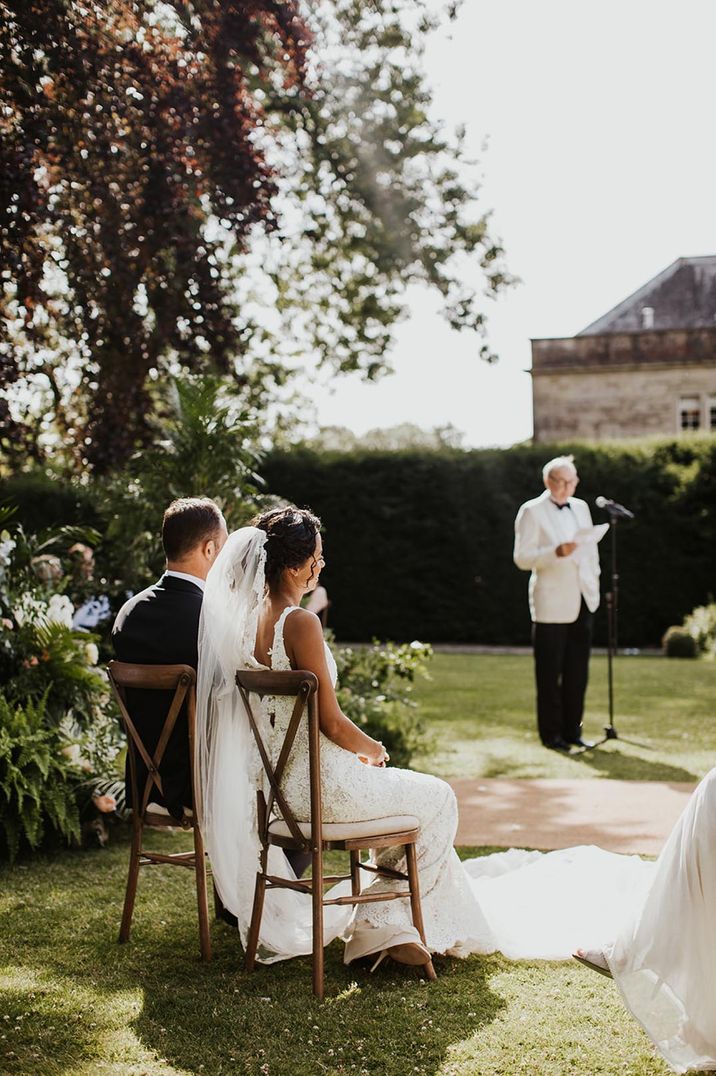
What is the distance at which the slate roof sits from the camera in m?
32.2

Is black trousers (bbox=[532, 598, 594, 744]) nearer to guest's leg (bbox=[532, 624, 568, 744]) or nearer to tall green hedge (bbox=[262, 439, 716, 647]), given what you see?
guest's leg (bbox=[532, 624, 568, 744])

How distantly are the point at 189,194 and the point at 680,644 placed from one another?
36.0 feet

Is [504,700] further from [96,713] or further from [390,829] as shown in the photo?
[390,829]

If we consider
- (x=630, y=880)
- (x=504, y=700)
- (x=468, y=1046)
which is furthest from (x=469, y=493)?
(x=468, y=1046)

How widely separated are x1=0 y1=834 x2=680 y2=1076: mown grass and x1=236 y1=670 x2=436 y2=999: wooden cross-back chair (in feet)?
0.60

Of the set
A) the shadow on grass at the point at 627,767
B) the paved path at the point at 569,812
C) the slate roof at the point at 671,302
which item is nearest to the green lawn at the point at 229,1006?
the paved path at the point at 569,812

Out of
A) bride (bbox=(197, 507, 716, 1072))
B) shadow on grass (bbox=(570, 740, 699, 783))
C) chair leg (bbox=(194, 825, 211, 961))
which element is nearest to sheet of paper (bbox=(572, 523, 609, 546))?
shadow on grass (bbox=(570, 740, 699, 783))

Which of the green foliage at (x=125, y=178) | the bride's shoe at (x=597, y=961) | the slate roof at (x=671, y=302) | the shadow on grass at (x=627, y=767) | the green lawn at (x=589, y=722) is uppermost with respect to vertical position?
the slate roof at (x=671, y=302)

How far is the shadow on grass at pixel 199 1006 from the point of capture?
130 inches

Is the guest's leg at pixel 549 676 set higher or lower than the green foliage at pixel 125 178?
lower

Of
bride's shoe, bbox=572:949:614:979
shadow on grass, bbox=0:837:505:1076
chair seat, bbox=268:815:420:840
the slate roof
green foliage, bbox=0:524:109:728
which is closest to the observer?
shadow on grass, bbox=0:837:505:1076

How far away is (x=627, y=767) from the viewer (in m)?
7.93

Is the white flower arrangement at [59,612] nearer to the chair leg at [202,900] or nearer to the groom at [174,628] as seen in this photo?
the groom at [174,628]

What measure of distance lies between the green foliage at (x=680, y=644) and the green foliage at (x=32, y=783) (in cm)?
1270
